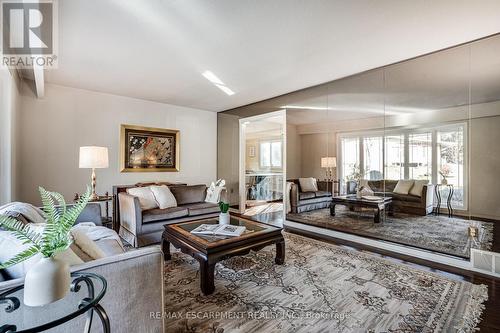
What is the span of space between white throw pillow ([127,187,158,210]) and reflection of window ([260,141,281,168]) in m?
5.84

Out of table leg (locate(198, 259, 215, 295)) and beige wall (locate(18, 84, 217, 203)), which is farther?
beige wall (locate(18, 84, 217, 203))

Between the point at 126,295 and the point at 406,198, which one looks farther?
the point at 406,198

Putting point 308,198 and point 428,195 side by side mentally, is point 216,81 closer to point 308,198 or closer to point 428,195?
Answer: point 308,198

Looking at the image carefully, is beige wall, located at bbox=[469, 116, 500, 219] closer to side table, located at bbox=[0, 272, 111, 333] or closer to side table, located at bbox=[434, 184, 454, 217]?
side table, located at bbox=[434, 184, 454, 217]

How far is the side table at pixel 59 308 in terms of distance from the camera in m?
0.89

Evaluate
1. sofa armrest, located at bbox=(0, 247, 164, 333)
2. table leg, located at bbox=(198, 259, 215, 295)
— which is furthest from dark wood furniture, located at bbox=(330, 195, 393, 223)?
sofa armrest, located at bbox=(0, 247, 164, 333)

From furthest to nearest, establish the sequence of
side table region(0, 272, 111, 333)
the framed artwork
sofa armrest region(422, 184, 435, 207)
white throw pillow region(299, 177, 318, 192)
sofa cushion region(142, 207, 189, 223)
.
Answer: the framed artwork, white throw pillow region(299, 177, 318, 192), sofa cushion region(142, 207, 189, 223), sofa armrest region(422, 184, 435, 207), side table region(0, 272, 111, 333)

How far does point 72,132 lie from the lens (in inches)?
167

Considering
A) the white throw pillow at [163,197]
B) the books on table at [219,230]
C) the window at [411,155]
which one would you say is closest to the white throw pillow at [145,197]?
the white throw pillow at [163,197]

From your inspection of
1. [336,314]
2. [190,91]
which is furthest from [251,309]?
[190,91]

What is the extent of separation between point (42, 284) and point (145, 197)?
9.38 feet

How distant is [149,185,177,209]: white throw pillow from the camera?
3.73m

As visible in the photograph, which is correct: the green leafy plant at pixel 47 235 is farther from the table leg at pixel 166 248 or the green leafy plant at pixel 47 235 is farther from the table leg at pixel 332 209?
the table leg at pixel 332 209

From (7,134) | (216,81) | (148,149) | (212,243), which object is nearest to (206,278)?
(212,243)
